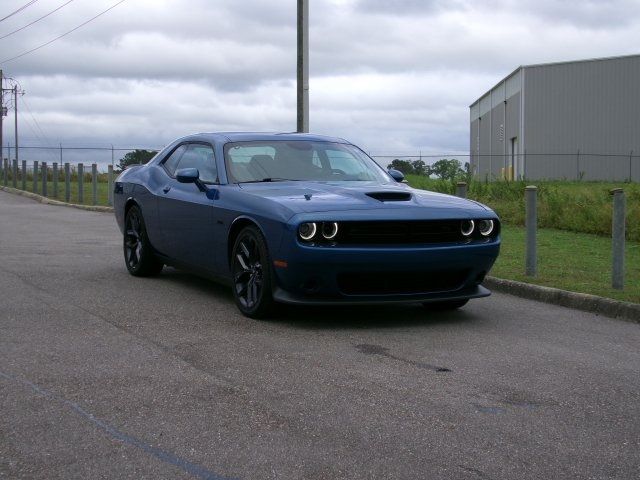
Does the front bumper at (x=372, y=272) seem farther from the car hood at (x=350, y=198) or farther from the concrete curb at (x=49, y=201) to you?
the concrete curb at (x=49, y=201)

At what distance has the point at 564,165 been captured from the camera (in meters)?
42.4

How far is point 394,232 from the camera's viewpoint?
22.9 ft

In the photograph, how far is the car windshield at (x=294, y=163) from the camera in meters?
8.19

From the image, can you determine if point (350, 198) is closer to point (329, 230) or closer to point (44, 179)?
point (329, 230)

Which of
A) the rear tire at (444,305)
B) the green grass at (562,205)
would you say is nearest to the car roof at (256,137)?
the rear tire at (444,305)

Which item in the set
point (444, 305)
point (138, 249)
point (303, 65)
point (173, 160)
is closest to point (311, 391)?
point (444, 305)

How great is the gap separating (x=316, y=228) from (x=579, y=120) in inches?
1515

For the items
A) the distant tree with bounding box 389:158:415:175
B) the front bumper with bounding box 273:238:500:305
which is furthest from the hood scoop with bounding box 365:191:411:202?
the distant tree with bounding box 389:158:415:175

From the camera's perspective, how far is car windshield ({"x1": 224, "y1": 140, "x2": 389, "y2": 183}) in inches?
322

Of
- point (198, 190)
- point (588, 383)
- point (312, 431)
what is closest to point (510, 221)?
point (198, 190)

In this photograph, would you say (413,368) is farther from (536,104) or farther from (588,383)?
(536,104)

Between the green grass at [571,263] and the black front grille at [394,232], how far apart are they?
77.3 inches

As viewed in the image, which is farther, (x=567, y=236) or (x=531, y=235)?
(x=567, y=236)

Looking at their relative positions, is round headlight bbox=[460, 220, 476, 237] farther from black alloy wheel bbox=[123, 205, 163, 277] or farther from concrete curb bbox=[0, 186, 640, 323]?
black alloy wheel bbox=[123, 205, 163, 277]
